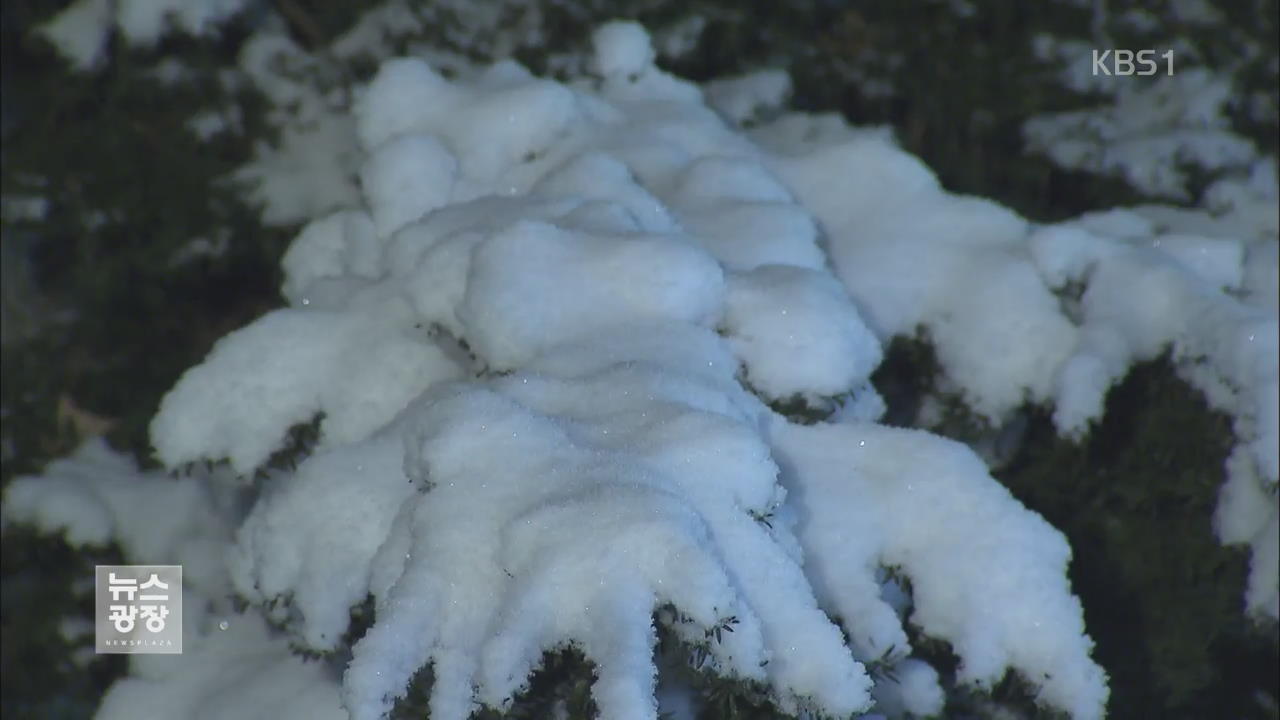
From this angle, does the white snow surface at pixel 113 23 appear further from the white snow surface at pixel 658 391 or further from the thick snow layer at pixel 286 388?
the thick snow layer at pixel 286 388

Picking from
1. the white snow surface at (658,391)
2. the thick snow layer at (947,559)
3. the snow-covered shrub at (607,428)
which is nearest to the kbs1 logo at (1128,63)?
the white snow surface at (658,391)

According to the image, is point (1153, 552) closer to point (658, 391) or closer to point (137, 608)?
point (658, 391)

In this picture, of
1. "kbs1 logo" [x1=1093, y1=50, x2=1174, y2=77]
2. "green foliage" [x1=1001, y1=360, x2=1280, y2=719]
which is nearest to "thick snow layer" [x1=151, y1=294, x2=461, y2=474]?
"green foliage" [x1=1001, y1=360, x2=1280, y2=719]

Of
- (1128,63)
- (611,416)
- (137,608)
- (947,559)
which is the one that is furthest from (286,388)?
(1128,63)

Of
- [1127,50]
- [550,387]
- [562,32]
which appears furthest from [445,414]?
[1127,50]

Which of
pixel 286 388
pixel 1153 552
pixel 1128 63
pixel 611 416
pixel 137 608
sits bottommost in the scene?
pixel 137 608

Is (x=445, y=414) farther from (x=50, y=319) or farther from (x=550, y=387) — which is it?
(x=50, y=319)
